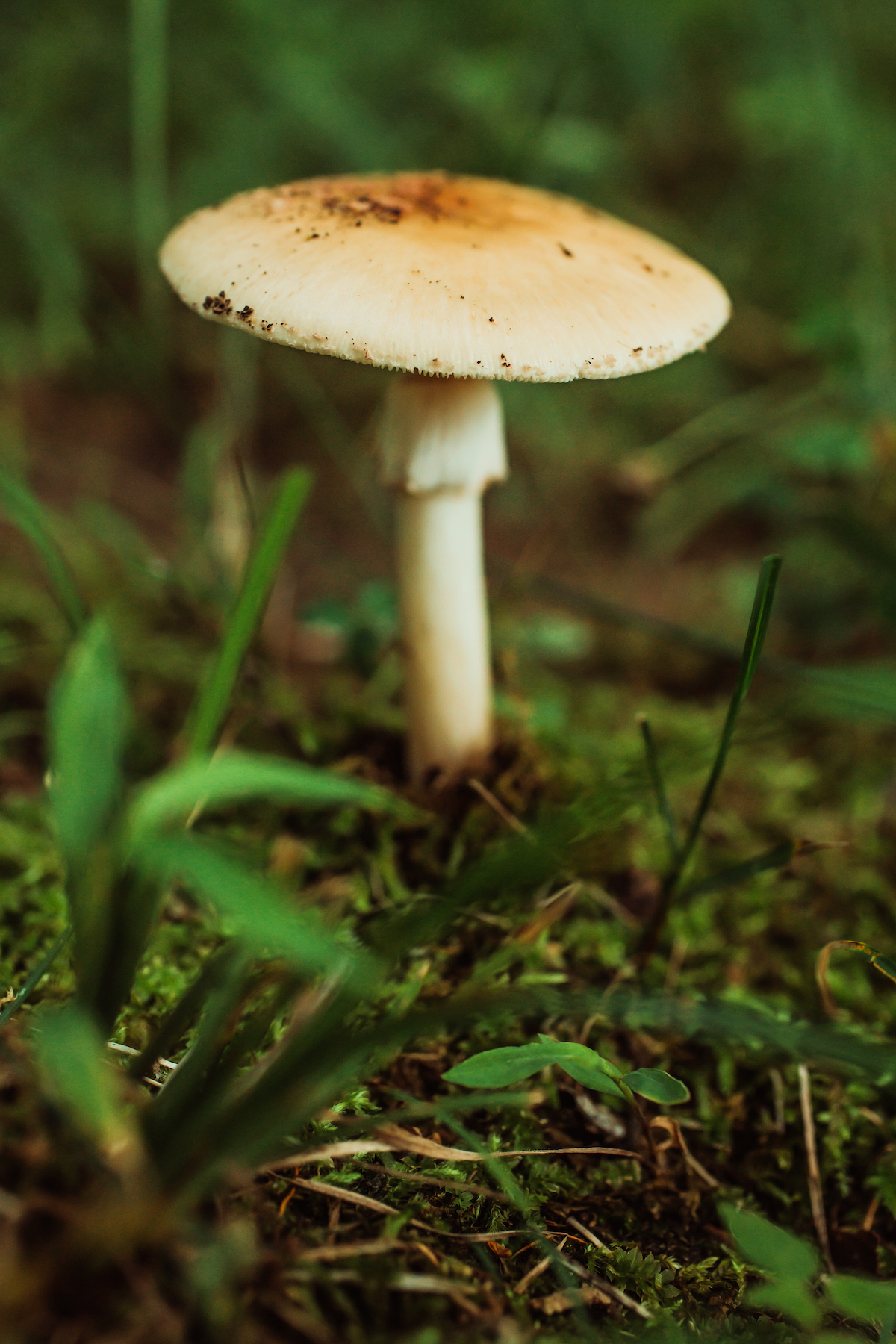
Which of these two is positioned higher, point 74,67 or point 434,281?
point 74,67

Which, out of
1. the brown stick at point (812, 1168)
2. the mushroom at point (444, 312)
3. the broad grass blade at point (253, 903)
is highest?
the mushroom at point (444, 312)

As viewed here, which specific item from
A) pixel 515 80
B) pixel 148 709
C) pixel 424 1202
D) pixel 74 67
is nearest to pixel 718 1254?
pixel 424 1202

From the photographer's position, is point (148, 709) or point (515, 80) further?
point (515, 80)

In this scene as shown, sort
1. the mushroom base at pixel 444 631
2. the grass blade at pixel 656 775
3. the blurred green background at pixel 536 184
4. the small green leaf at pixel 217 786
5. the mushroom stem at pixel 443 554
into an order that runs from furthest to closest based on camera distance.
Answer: the blurred green background at pixel 536 184
the mushroom base at pixel 444 631
the mushroom stem at pixel 443 554
the grass blade at pixel 656 775
the small green leaf at pixel 217 786

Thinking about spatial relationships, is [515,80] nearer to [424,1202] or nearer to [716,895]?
[716,895]

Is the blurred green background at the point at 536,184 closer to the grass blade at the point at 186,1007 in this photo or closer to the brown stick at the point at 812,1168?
the brown stick at the point at 812,1168

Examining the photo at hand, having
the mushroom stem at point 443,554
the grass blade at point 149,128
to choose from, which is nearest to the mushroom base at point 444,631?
the mushroom stem at point 443,554
